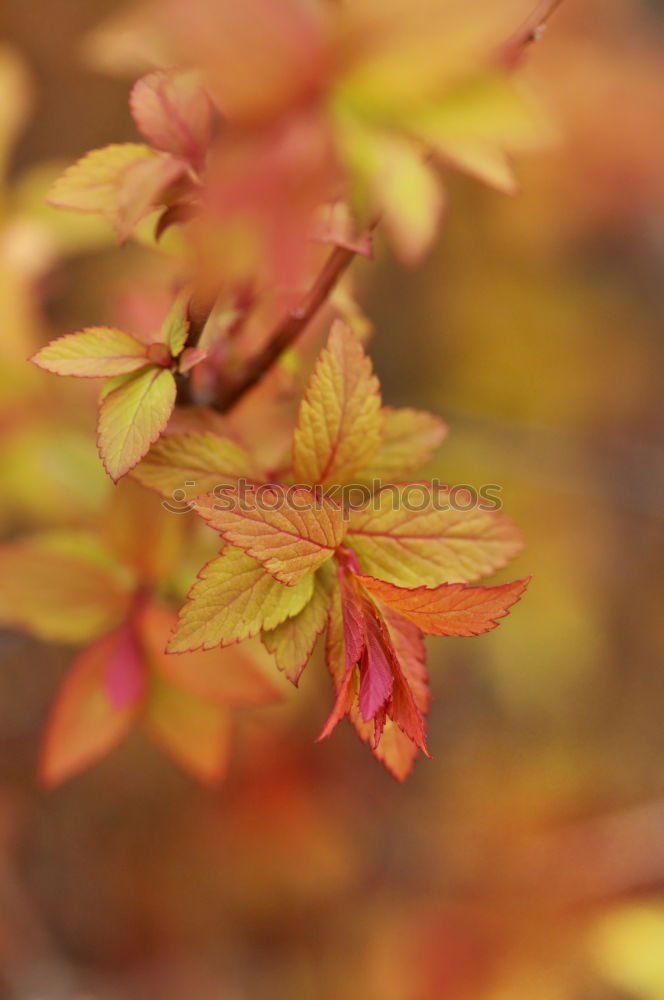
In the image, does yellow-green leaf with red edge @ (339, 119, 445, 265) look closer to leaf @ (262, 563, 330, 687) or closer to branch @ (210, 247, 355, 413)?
branch @ (210, 247, 355, 413)

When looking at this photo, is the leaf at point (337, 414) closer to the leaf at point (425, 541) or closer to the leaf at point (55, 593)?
the leaf at point (425, 541)

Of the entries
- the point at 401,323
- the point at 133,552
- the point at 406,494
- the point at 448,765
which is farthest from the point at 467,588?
the point at 401,323

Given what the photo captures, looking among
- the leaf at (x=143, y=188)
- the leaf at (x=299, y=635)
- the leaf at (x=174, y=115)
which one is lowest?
the leaf at (x=299, y=635)

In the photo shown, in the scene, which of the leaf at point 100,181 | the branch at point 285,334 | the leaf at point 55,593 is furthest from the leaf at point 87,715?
the leaf at point 100,181

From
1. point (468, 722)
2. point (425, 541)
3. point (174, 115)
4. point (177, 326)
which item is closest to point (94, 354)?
point (177, 326)

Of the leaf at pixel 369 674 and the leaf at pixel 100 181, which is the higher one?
the leaf at pixel 100 181

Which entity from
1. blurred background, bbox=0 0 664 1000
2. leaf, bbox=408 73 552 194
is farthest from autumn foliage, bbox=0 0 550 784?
blurred background, bbox=0 0 664 1000

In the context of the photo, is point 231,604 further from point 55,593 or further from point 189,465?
point 55,593

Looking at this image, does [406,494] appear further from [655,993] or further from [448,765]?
[448,765]
